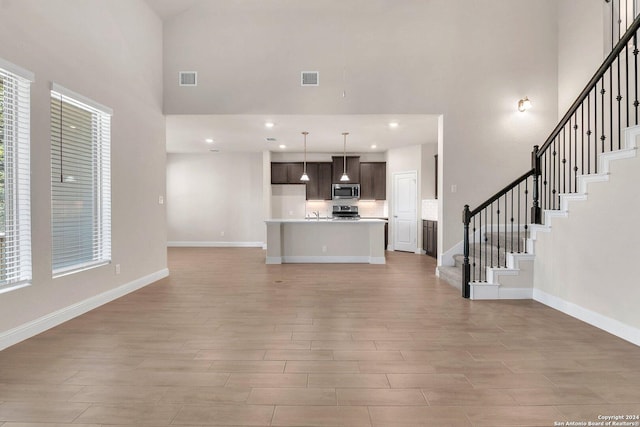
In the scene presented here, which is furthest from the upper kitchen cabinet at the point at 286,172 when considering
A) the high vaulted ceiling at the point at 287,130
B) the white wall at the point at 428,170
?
the white wall at the point at 428,170

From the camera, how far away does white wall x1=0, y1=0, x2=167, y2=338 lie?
3.29 meters

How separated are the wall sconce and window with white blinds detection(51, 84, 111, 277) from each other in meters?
6.38

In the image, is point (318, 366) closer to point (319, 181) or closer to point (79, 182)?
point (79, 182)

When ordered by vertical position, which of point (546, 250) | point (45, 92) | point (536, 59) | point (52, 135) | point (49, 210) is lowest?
point (546, 250)

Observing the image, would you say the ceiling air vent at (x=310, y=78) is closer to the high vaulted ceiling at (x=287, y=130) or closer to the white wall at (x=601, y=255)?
the high vaulted ceiling at (x=287, y=130)

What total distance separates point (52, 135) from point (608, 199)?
569 cm

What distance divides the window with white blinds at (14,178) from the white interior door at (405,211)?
7.96 meters

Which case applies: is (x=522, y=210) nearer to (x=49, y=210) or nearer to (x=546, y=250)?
(x=546, y=250)

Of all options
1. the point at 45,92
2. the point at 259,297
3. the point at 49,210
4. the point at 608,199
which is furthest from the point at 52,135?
the point at 608,199

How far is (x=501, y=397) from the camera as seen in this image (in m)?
2.20

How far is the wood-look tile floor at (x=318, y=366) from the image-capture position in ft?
6.68

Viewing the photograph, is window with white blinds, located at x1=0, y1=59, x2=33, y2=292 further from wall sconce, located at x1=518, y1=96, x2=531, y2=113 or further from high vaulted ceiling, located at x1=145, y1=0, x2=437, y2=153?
wall sconce, located at x1=518, y1=96, x2=531, y2=113

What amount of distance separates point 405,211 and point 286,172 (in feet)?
11.9

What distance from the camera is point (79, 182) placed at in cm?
409
